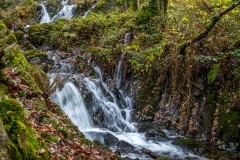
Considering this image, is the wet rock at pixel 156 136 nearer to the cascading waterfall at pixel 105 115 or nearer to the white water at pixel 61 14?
the cascading waterfall at pixel 105 115

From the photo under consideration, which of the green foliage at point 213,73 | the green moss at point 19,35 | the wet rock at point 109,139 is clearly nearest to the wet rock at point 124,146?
the wet rock at point 109,139

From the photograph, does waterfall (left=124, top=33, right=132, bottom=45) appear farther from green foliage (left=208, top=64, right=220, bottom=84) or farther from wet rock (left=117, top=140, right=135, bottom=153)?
wet rock (left=117, top=140, right=135, bottom=153)

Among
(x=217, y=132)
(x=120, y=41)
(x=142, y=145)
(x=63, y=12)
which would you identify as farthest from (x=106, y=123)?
(x=63, y=12)

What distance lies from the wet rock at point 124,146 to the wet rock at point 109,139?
26cm

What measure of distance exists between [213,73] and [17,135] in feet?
21.9

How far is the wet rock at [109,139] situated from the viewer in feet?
25.8

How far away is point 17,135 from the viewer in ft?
10.4

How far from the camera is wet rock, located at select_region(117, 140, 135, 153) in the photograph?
24.5ft

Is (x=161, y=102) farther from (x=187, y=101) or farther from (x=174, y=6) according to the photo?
(x=174, y=6)

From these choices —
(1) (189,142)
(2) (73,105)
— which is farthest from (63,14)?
(1) (189,142)

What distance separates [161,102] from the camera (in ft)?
31.0

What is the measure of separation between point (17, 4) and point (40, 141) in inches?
939

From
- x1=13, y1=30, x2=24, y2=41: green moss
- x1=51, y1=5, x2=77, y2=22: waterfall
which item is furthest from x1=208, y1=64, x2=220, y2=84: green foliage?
x1=51, y1=5, x2=77, y2=22: waterfall

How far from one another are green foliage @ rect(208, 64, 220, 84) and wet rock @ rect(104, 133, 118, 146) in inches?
133
